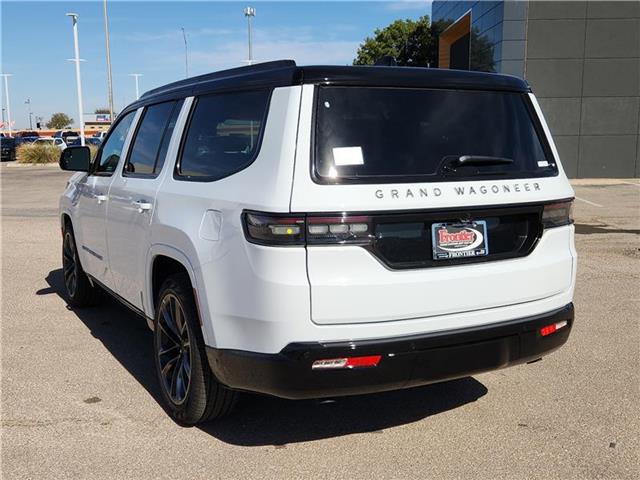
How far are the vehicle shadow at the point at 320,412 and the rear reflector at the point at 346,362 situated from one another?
2.71 ft

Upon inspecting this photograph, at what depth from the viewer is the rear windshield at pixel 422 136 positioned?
2828mm

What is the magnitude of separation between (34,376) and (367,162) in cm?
294

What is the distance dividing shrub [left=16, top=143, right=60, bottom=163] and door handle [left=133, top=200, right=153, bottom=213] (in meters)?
33.3

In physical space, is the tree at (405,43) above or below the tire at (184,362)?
above

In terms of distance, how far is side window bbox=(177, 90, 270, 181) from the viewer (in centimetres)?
305

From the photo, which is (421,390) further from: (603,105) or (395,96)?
(603,105)

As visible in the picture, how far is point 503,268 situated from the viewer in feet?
10.1

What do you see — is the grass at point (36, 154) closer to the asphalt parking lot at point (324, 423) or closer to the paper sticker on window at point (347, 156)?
the asphalt parking lot at point (324, 423)

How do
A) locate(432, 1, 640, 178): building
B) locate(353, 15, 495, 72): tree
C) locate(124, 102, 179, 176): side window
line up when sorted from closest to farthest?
locate(124, 102, 179, 176): side window
locate(432, 1, 640, 178): building
locate(353, 15, 495, 72): tree

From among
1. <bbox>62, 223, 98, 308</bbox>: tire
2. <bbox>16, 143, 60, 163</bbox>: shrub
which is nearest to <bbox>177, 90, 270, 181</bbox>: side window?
<bbox>62, 223, 98, 308</bbox>: tire

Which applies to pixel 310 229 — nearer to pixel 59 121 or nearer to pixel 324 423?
pixel 324 423

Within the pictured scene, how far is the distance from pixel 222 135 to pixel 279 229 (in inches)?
35.7

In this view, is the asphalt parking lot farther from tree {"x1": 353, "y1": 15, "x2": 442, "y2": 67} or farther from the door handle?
tree {"x1": 353, "y1": 15, "x2": 442, "y2": 67}

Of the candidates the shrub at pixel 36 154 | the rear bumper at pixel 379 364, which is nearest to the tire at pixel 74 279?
the rear bumper at pixel 379 364
